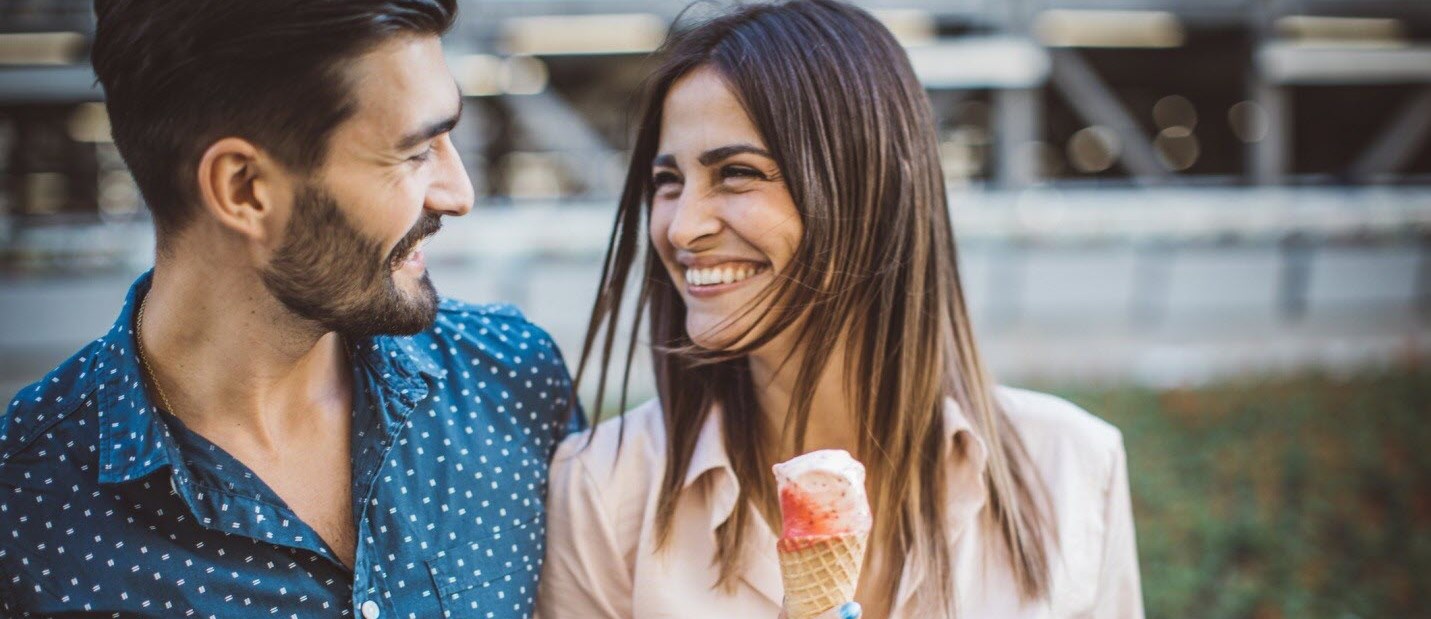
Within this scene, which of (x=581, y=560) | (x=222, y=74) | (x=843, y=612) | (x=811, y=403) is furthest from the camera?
(x=811, y=403)

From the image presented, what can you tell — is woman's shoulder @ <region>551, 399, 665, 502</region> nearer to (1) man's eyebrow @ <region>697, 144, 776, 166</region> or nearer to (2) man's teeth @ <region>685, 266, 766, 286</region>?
(2) man's teeth @ <region>685, 266, 766, 286</region>

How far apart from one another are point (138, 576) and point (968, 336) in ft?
6.16

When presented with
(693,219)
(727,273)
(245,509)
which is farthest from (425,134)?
(245,509)

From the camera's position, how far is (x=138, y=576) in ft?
6.53

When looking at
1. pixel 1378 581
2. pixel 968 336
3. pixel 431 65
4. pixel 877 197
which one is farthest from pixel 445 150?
pixel 1378 581

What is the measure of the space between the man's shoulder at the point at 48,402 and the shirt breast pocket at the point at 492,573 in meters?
0.75

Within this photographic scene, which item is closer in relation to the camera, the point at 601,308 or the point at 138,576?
the point at 138,576

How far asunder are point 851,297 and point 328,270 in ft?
3.78

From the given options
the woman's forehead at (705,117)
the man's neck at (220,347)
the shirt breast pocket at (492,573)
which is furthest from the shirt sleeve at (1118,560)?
the man's neck at (220,347)

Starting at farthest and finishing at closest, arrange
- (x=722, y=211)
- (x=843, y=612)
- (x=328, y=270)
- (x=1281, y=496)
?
1. (x=1281, y=496)
2. (x=722, y=211)
3. (x=328, y=270)
4. (x=843, y=612)

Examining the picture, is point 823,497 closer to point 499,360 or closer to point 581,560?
point 581,560

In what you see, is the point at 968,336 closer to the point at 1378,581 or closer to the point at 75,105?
the point at 1378,581

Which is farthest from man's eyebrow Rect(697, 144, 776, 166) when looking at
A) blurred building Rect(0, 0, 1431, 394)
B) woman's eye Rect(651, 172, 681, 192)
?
blurred building Rect(0, 0, 1431, 394)

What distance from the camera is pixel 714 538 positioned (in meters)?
2.48
